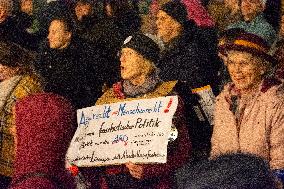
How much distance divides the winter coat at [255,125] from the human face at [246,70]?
83mm

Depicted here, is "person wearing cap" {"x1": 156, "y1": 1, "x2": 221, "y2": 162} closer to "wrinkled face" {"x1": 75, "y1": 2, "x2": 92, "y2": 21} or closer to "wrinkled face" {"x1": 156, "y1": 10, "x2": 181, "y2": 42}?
"wrinkled face" {"x1": 156, "y1": 10, "x2": 181, "y2": 42}

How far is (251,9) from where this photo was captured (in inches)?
192

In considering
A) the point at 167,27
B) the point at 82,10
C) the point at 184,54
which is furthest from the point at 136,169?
the point at 82,10

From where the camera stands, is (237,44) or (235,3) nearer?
(237,44)

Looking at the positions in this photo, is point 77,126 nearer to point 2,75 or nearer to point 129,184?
point 129,184

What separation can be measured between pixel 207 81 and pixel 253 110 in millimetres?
1293

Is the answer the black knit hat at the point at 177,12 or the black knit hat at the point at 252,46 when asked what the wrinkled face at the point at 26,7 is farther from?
the black knit hat at the point at 252,46

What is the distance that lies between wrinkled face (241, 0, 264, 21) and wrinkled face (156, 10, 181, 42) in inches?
30.8

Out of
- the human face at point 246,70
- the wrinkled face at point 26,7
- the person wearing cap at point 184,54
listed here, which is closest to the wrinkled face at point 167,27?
the person wearing cap at point 184,54

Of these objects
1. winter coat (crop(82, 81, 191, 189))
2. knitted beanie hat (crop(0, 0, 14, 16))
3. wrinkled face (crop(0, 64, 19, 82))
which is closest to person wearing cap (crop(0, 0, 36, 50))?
knitted beanie hat (crop(0, 0, 14, 16))

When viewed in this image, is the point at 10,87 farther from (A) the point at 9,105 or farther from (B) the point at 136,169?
(B) the point at 136,169

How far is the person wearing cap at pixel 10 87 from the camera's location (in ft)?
12.0

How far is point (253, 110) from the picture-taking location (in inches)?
121

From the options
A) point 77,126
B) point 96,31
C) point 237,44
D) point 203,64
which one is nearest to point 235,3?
point 203,64
